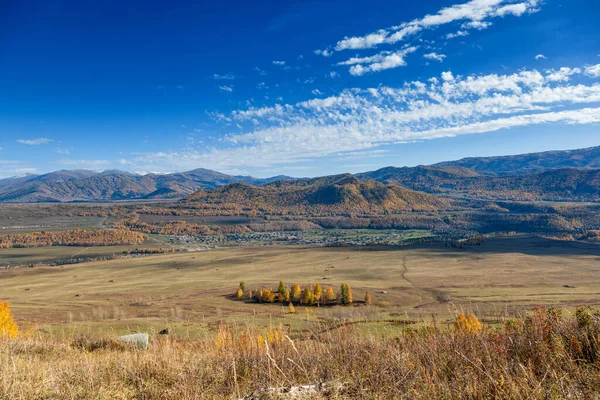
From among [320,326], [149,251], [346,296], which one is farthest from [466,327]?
[149,251]

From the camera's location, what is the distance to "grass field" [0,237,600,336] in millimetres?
66188

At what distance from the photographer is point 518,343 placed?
6.22 metres

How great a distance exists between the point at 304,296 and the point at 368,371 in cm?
8032

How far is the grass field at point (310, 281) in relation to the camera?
6619 cm

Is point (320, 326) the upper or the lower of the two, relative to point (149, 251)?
upper

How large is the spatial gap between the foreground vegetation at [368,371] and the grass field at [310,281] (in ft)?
120

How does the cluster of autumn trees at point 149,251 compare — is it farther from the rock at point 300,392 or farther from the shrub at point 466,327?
the rock at point 300,392

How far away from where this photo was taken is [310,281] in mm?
103875

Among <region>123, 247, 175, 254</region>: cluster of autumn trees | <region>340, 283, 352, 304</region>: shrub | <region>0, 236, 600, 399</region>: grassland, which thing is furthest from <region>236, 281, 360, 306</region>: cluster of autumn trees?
<region>123, 247, 175, 254</region>: cluster of autumn trees

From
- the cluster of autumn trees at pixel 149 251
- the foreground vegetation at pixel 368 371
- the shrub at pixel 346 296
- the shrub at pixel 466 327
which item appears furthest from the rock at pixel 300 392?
the cluster of autumn trees at pixel 149 251

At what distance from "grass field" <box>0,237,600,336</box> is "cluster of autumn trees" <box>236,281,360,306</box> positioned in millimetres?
4107

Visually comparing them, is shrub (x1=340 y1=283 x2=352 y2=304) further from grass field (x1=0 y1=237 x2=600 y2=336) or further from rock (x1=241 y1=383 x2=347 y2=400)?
rock (x1=241 y1=383 x2=347 y2=400)

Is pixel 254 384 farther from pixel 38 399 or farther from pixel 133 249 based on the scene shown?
pixel 133 249

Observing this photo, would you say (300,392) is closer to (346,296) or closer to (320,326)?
(320,326)
